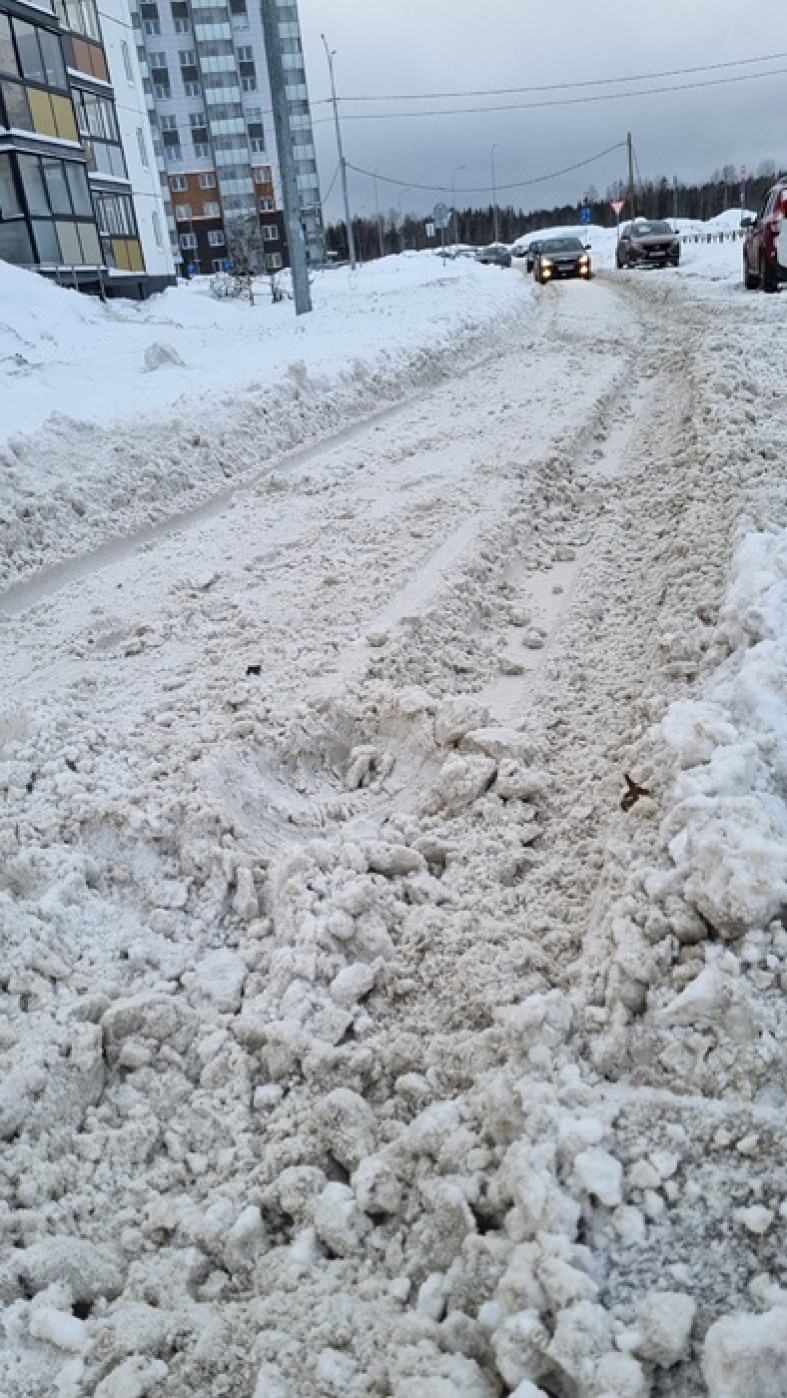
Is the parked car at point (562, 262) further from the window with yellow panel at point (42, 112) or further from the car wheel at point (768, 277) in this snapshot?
the window with yellow panel at point (42, 112)

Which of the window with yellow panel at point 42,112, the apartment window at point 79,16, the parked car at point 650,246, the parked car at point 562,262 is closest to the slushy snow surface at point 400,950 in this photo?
the parked car at point 562,262

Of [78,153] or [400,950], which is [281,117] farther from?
[400,950]

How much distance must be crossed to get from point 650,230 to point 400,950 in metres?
35.4

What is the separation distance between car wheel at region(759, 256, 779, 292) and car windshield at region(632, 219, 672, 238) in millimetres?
15851

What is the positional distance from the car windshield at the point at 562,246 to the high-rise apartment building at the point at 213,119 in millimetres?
41972

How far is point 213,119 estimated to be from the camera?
70.5 meters

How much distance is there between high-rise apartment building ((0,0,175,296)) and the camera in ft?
91.2

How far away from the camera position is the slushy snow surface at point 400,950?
1662 millimetres

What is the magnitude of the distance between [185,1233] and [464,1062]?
2.27 feet

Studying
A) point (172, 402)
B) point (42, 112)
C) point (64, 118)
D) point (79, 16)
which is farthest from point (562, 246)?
point (172, 402)

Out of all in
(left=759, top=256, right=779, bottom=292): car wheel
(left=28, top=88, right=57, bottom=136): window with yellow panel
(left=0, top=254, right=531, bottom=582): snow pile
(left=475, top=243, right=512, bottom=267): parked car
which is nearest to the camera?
(left=0, top=254, right=531, bottom=582): snow pile

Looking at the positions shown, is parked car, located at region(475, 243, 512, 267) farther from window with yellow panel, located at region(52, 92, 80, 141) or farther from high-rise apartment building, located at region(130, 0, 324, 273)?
window with yellow panel, located at region(52, 92, 80, 141)

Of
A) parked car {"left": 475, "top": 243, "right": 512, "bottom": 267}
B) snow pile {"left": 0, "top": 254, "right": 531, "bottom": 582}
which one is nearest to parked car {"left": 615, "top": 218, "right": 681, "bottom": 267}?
snow pile {"left": 0, "top": 254, "right": 531, "bottom": 582}

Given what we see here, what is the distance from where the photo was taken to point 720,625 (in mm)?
3686
